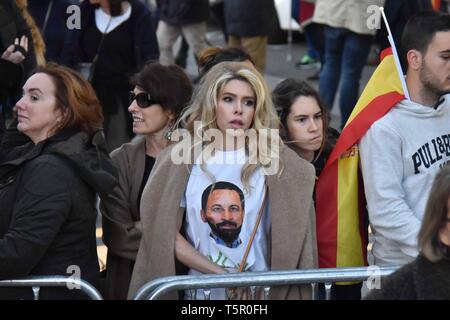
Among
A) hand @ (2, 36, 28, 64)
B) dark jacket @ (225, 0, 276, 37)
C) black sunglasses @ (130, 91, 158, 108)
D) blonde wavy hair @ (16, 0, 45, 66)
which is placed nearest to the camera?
black sunglasses @ (130, 91, 158, 108)

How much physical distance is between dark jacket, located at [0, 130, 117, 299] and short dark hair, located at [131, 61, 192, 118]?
23.9 inches

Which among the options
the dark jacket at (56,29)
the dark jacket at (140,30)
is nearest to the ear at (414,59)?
the dark jacket at (140,30)

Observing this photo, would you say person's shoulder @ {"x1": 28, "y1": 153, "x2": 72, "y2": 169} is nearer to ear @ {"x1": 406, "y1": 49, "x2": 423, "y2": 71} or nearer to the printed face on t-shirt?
the printed face on t-shirt

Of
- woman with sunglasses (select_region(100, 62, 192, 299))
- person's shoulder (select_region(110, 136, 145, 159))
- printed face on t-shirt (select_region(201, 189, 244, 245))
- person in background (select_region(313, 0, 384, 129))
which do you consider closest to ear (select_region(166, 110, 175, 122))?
woman with sunglasses (select_region(100, 62, 192, 299))

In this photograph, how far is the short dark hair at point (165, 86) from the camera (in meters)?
4.96

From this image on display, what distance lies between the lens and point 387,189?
4469 mm

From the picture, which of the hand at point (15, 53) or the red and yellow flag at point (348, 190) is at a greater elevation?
the hand at point (15, 53)

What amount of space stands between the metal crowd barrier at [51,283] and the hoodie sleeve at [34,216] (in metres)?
0.03

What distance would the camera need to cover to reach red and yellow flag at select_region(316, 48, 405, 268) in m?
4.59

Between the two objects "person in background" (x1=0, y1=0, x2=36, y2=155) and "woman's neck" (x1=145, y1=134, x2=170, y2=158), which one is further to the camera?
"person in background" (x1=0, y1=0, x2=36, y2=155)

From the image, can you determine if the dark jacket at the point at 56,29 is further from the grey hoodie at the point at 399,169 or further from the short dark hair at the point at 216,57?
the grey hoodie at the point at 399,169

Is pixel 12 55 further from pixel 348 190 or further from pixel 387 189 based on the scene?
pixel 387 189

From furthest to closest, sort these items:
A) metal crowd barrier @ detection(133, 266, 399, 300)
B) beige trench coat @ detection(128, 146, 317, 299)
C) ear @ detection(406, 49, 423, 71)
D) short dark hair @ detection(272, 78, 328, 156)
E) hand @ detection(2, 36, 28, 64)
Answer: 1. hand @ detection(2, 36, 28, 64)
2. short dark hair @ detection(272, 78, 328, 156)
3. ear @ detection(406, 49, 423, 71)
4. beige trench coat @ detection(128, 146, 317, 299)
5. metal crowd barrier @ detection(133, 266, 399, 300)
